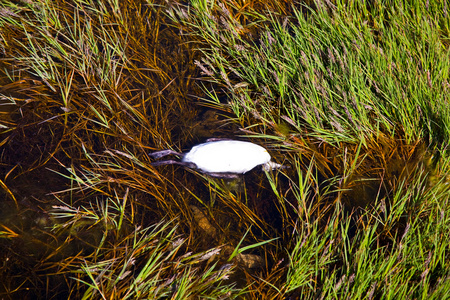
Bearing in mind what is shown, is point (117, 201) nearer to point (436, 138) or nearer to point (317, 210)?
point (317, 210)

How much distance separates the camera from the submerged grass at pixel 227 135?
137cm

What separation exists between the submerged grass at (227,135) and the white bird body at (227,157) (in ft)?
0.31

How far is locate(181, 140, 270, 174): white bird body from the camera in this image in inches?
64.3

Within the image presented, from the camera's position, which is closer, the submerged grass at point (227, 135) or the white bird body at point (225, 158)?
the submerged grass at point (227, 135)

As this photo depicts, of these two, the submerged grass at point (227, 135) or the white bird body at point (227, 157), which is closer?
the submerged grass at point (227, 135)

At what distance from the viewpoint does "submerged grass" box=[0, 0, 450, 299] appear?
53.9 inches

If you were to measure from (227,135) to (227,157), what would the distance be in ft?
0.78

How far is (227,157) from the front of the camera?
1.63 m

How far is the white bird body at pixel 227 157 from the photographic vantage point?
1633 millimetres

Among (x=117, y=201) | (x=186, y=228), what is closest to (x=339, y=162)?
(x=186, y=228)

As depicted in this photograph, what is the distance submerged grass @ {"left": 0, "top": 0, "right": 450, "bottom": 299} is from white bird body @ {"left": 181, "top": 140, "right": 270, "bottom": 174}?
0.09m

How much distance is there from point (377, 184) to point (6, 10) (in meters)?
2.47

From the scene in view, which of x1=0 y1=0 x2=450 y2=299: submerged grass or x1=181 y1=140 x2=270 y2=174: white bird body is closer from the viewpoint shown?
x1=0 y1=0 x2=450 y2=299: submerged grass

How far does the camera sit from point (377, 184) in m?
1.61
